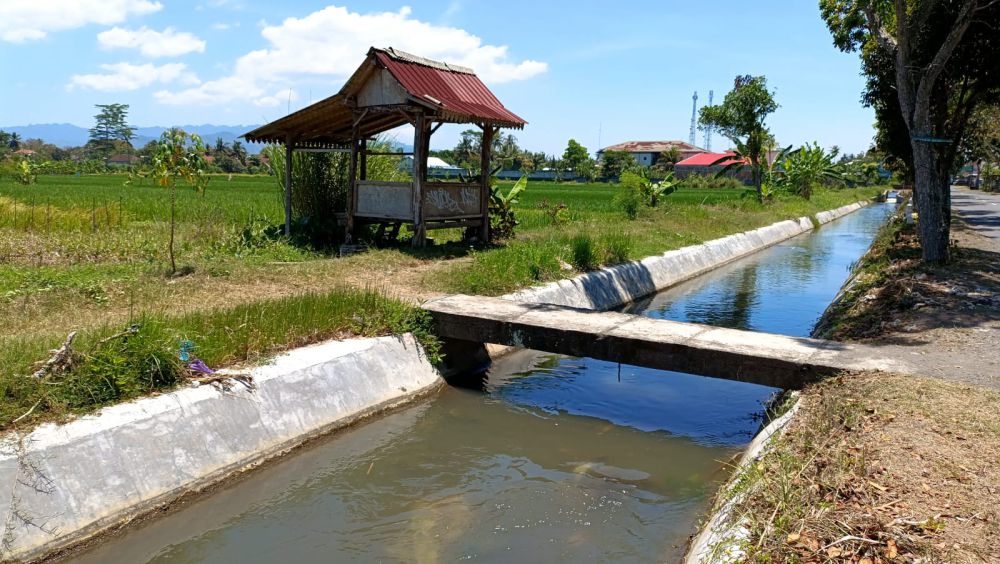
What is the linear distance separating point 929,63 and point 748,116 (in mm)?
21363

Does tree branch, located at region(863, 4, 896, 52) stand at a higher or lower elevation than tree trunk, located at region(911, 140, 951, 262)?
higher

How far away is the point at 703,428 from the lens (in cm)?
714

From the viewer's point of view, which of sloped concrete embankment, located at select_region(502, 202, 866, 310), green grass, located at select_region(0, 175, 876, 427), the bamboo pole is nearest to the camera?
green grass, located at select_region(0, 175, 876, 427)

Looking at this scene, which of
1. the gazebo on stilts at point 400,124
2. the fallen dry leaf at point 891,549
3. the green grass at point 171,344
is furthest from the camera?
the gazebo on stilts at point 400,124

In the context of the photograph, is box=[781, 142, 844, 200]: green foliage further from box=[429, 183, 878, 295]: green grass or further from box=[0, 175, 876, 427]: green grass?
box=[0, 175, 876, 427]: green grass

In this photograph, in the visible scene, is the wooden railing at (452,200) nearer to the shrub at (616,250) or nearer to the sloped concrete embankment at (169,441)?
the shrub at (616,250)

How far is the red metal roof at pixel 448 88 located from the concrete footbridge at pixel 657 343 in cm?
500

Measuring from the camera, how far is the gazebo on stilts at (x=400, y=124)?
12.7 m

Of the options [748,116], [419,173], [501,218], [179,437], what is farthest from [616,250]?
[748,116]

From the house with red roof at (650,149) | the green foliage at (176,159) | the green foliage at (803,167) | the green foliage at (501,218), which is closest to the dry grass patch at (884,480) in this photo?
the green foliage at (176,159)

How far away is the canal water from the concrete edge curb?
0.38 m

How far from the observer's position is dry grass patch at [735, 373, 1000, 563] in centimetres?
335

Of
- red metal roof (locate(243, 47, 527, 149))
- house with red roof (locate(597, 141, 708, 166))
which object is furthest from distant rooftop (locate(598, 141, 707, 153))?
red metal roof (locate(243, 47, 527, 149))

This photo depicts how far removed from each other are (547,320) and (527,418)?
112cm
